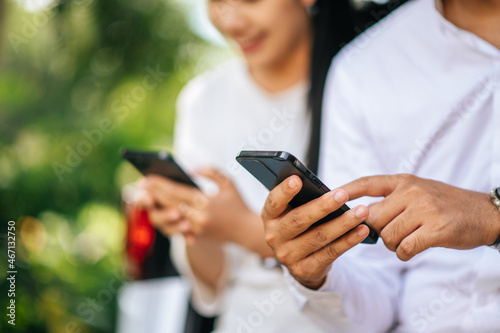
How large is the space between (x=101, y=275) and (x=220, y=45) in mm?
1400

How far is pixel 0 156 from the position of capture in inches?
103

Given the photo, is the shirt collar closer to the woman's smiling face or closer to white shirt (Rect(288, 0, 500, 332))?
white shirt (Rect(288, 0, 500, 332))

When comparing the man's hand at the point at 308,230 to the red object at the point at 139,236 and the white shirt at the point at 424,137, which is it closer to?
the white shirt at the point at 424,137

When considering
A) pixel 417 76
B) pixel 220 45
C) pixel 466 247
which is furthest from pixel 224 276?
pixel 220 45

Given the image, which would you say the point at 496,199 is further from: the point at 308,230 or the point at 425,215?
the point at 308,230

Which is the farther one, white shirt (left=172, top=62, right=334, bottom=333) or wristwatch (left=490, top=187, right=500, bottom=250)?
white shirt (left=172, top=62, right=334, bottom=333)

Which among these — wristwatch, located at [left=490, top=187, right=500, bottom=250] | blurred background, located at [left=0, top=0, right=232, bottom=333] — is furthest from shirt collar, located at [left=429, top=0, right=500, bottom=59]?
blurred background, located at [left=0, top=0, right=232, bottom=333]

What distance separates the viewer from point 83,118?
2.96 m

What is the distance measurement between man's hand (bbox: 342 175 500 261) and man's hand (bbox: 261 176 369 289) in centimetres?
5

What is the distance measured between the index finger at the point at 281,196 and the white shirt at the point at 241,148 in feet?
2.25

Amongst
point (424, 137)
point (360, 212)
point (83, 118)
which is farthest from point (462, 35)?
point (83, 118)

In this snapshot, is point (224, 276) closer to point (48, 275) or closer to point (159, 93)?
point (48, 275)

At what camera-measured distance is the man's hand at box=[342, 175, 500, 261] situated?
84 cm

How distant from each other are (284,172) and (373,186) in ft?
0.55
